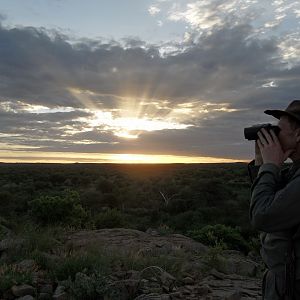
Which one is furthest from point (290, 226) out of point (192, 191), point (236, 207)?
point (192, 191)

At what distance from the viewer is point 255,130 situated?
2.66 m

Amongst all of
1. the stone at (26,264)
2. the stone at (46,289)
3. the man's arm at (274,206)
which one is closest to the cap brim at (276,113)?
the man's arm at (274,206)

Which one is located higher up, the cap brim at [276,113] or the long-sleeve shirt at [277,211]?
the cap brim at [276,113]

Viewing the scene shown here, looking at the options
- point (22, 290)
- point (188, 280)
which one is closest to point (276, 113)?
point (22, 290)

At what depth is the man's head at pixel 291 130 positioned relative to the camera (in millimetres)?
2576

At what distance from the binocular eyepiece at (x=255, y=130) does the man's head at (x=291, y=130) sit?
0.13ft

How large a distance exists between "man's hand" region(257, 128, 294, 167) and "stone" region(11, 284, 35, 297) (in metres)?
4.63

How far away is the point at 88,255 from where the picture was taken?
7.46m

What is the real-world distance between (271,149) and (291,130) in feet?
0.52

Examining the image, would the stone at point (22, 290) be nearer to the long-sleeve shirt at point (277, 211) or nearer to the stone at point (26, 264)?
the stone at point (26, 264)

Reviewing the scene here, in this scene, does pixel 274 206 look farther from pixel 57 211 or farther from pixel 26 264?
pixel 57 211

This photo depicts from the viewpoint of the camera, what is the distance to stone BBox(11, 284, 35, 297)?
6.12m

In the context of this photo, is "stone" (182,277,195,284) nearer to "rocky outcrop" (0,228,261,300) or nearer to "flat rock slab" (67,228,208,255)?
"rocky outcrop" (0,228,261,300)

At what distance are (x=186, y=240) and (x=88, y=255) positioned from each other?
443 cm
